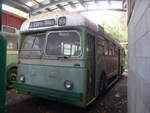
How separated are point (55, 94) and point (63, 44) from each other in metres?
1.29

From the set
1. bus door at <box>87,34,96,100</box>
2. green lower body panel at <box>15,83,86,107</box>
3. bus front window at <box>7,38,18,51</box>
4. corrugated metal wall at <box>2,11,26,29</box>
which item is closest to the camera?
green lower body panel at <box>15,83,86,107</box>

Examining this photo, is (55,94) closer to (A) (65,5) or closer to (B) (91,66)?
(B) (91,66)

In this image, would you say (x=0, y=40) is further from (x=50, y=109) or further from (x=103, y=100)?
(x=103, y=100)

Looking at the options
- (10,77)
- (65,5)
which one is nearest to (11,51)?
(10,77)

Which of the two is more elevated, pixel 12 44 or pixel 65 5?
pixel 65 5

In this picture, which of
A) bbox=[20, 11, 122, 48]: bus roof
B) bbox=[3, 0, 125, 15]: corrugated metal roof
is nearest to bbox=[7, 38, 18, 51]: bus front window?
bbox=[20, 11, 122, 48]: bus roof

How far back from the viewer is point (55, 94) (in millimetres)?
4105

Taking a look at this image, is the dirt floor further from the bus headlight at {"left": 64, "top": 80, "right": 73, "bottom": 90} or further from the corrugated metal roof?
the corrugated metal roof

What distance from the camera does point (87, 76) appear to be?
4.07 meters

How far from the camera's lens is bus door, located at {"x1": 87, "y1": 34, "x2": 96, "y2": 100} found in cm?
427

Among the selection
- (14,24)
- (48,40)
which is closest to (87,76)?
(48,40)

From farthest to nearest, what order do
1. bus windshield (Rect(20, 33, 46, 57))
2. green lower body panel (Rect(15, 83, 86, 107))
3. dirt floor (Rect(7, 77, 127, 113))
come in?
bus windshield (Rect(20, 33, 46, 57)) → dirt floor (Rect(7, 77, 127, 113)) → green lower body panel (Rect(15, 83, 86, 107))

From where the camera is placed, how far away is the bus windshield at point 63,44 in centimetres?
411

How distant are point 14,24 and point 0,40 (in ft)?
23.1
